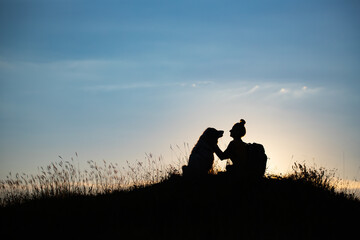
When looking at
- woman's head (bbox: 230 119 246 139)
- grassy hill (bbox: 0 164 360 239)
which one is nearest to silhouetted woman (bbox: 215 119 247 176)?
woman's head (bbox: 230 119 246 139)

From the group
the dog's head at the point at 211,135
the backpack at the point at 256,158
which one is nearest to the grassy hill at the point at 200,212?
the backpack at the point at 256,158

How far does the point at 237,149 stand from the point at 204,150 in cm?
97

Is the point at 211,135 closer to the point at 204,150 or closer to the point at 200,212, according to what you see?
the point at 204,150

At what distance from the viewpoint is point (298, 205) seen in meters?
9.25

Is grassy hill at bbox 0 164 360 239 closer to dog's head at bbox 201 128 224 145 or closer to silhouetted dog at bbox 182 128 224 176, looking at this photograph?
silhouetted dog at bbox 182 128 224 176

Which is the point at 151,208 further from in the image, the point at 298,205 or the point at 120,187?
the point at 298,205

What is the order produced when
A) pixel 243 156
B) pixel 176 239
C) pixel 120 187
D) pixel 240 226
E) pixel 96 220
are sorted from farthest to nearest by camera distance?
pixel 120 187
pixel 243 156
pixel 96 220
pixel 240 226
pixel 176 239

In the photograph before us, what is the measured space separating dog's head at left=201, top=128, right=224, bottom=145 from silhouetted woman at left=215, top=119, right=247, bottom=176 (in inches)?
9.8

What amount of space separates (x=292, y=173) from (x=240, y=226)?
5.11 meters

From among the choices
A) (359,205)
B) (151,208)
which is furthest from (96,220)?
(359,205)

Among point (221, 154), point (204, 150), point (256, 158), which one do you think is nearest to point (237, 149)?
point (221, 154)

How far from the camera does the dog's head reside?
10094 millimetres

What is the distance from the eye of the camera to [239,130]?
32.6ft

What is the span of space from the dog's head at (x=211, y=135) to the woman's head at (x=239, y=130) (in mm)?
392
